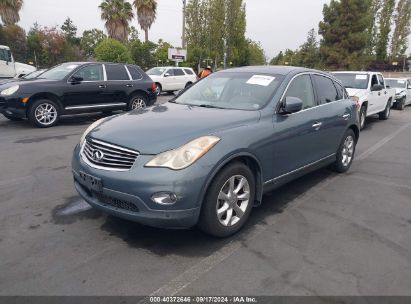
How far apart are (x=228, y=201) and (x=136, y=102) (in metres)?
8.19

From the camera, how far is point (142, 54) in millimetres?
39812

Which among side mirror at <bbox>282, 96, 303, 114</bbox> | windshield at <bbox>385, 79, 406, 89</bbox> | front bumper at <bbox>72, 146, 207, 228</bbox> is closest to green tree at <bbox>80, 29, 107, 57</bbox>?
windshield at <bbox>385, 79, 406, 89</bbox>

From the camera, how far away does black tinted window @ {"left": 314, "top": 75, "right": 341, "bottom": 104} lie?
5.10 meters

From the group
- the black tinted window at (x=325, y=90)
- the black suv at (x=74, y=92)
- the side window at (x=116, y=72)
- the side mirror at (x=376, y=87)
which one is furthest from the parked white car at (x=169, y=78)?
the black tinted window at (x=325, y=90)

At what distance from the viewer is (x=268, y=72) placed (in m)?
4.64

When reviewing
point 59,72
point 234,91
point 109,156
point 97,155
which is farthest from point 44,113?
point 109,156

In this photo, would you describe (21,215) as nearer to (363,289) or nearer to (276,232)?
(276,232)

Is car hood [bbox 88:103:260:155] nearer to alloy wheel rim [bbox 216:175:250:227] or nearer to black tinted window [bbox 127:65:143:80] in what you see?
alloy wheel rim [bbox 216:175:250:227]

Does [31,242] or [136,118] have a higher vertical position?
[136,118]

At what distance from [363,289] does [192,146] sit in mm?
1792

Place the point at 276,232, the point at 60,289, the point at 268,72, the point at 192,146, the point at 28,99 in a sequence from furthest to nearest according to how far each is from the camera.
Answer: the point at 28,99 < the point at 268,72 < the point at 276,232 < the point at 192,146 < the point at 60,289

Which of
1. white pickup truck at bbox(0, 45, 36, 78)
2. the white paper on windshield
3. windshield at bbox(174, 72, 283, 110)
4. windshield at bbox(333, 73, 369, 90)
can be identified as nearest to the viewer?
windshield at bbox(174, 72, 283, 110)

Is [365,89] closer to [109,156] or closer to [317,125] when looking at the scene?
[317,125]

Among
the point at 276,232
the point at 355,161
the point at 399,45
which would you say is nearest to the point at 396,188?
the point at 355,161
